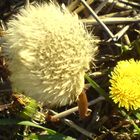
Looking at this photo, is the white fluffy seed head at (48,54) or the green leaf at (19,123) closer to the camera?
the white fluffy seed head at (48,54)

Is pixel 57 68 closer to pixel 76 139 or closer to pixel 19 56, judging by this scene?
pixel 19 56

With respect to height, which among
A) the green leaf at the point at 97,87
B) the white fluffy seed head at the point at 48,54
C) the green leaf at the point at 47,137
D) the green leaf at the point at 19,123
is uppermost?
the white fluffy seed head at the point at 48,54

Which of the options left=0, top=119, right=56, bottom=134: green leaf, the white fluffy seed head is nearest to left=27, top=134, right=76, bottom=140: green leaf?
left=0, top=119, right=56, bottom=134: green leaf

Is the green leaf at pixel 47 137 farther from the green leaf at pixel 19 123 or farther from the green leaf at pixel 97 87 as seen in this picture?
the green leaf at pixel 97 87

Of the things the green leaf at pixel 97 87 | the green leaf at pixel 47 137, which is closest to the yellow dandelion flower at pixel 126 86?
the green leaf at pixel 97 87

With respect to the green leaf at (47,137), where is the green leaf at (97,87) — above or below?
above

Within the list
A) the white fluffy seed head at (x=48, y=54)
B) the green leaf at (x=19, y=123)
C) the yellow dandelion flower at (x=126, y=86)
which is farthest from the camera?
the green leaf at (x=19, y=123)

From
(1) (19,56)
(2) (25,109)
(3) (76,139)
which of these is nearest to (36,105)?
(2) (25,109)

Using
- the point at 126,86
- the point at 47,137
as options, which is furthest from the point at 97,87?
the point at 47,137
